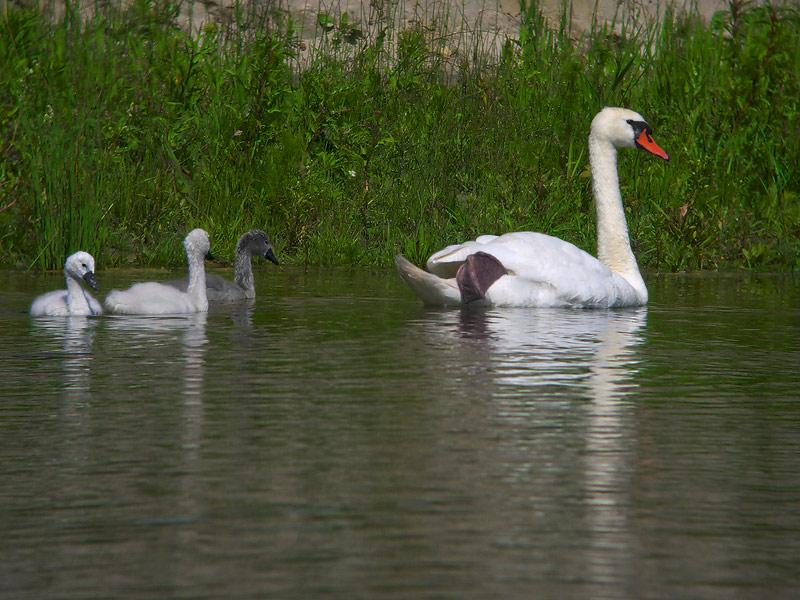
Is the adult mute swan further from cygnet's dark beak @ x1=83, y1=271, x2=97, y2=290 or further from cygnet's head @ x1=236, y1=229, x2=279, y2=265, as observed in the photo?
cygnet's head @ x1=236, y1=229, x2=279, y2=265

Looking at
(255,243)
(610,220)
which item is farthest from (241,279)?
(610,220)

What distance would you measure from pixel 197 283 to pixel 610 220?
9.82ft

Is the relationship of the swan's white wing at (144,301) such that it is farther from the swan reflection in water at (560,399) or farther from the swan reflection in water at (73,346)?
the swan reflection in water at (560,399)

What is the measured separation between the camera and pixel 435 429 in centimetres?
549

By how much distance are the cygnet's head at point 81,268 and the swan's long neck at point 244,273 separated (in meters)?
1.37

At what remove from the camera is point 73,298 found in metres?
9.91

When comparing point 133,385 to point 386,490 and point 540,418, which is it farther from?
point 386,490

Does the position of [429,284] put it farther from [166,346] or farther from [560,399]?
[560,399]

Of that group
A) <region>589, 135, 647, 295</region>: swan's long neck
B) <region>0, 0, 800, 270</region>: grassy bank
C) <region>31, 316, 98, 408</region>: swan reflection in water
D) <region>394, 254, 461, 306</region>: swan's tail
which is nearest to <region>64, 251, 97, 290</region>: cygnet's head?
<region>31, 316, 98, 408</region>: swan reflection in water

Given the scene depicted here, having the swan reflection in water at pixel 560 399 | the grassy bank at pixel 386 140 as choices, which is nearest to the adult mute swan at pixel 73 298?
the swan reflection in water at pixel 560 399

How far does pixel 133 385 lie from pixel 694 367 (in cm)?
249

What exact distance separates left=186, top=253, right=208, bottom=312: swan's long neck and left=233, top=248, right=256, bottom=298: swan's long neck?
0.40m

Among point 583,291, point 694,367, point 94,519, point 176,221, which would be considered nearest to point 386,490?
point 94,519

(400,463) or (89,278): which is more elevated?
(89,278)
